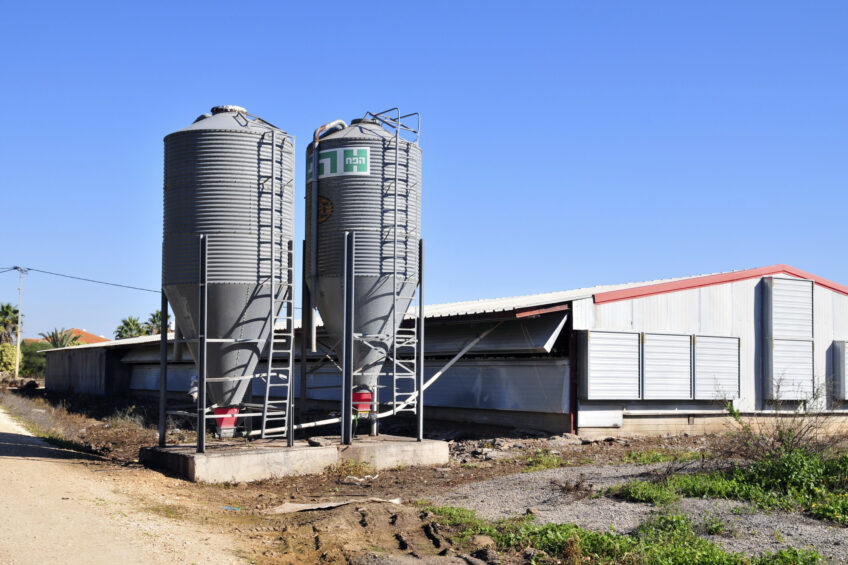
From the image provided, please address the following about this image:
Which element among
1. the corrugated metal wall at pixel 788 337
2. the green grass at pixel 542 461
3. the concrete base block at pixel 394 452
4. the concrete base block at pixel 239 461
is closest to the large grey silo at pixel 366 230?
the concrete base block at pixel 394 452

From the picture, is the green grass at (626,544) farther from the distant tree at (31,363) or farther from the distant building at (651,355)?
the distant tree at (31,363)

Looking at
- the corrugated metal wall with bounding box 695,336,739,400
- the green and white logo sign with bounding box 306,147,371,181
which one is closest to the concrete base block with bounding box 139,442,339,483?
the green and white logo sign with bounding box 306,147,371,181

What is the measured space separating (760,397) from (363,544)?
54.1ft

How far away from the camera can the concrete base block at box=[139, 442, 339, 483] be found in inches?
514

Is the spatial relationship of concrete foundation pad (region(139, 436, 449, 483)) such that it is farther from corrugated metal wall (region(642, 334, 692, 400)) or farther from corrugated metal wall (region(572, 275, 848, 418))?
corrugated metal wall (region(642, 334, 692, 400))

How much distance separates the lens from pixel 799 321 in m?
22.7

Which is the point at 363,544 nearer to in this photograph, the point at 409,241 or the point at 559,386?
the point at 409,241

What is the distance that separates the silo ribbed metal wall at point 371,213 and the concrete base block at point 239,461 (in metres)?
3.62

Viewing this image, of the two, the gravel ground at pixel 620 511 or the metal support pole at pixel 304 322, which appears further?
the metal support pole at pixel 304 322

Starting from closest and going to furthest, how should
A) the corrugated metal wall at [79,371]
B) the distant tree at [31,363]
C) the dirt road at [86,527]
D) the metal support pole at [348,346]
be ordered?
the dirt road at [86,527], the metal support pole at [348,346], the corrugated metal wall at [79,371], the distant tree at [31,363]

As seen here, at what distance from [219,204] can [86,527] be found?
6.66 m

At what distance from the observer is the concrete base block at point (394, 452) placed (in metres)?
14.9

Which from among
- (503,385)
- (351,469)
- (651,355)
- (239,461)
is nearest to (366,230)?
(351,469)

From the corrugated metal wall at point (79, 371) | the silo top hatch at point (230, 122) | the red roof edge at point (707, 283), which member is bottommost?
the corrugated metal wall at point (79, 371)
